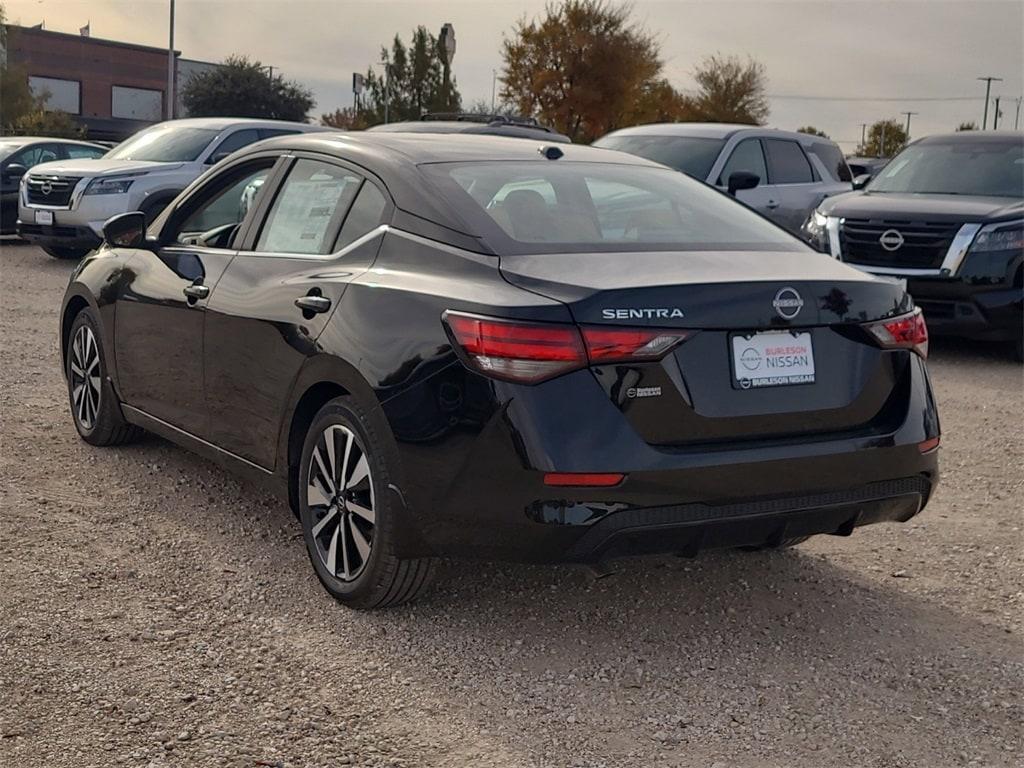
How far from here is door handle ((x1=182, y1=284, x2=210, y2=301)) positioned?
5.09 meters

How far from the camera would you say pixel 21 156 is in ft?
59.7

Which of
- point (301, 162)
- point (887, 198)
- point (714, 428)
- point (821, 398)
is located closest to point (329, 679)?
point (714, 428)

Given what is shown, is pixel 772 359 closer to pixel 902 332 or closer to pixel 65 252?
pixel 902 332

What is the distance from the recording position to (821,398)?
3.92m

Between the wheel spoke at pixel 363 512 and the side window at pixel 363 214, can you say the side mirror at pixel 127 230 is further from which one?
the wheel spoke at pixel 363 512

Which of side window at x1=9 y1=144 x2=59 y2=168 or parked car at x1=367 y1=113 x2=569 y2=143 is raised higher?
parked car at x1=367 y1=113 x2=569 y2=143

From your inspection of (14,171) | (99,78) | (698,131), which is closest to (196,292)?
(698,131)

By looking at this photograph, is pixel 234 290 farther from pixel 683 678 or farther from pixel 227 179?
pixel 683 678

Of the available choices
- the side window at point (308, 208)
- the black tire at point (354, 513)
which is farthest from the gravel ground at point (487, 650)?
the side window at point (308, 208)

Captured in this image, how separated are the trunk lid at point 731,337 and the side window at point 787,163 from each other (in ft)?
31.6

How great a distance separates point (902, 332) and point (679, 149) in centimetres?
890

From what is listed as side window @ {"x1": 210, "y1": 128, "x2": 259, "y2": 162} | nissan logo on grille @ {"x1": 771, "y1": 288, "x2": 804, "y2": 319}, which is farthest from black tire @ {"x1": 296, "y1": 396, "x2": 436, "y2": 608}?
side window @ {"x1": 210, "y1": 128, "x2": 259, "y2": 162}

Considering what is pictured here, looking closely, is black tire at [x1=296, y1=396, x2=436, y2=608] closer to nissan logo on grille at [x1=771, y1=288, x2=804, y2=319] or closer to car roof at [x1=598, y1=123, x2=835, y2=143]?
nissan logo on grille at [x1=771, y1=288, x2=804, y2=319]

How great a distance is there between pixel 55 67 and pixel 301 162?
72.6 metres
